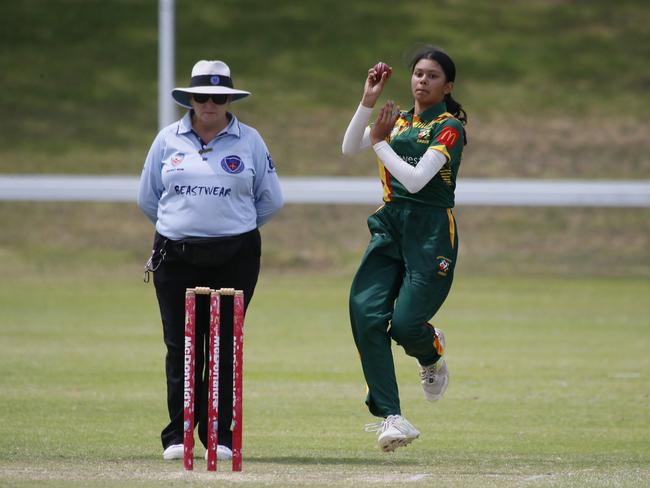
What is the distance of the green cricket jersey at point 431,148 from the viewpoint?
7.00 metres

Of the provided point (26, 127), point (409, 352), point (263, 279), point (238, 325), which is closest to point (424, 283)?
point (409, 352)

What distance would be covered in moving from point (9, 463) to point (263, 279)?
1373 centimetres

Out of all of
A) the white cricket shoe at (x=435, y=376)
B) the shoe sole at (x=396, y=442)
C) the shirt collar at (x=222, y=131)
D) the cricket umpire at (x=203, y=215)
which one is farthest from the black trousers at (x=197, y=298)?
the white cricket shoe at (x=435, y=376)

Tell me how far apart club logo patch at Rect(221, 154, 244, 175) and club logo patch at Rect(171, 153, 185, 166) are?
23cm

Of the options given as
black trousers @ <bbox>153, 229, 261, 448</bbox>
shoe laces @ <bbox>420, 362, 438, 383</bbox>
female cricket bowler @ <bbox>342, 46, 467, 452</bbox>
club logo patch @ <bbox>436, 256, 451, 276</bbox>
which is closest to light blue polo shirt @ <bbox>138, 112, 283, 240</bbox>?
black trousers @ <bbox>153, 229, 261, 448</bbox>

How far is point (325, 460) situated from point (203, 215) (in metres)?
1.51

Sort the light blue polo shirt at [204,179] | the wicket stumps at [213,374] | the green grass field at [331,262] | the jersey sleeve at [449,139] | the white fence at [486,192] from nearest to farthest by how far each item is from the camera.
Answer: the wicket stumps at [213,374] → the jersey sleeve at [449,139] → the light blue polo shirt at [204,179] → the green grass field at [331,262] → the white fence at [486,192]

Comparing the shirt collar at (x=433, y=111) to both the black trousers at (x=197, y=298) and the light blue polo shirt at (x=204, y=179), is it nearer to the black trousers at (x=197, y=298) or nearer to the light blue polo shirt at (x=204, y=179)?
the light blue polo shirt at (x=204, y=179)

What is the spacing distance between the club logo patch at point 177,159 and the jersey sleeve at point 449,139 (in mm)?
1372

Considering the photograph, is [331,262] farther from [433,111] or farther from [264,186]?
[433,111]

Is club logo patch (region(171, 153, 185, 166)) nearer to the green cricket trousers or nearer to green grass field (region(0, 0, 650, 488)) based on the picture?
the green cricket trousers

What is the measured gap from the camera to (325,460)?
736 centimetres

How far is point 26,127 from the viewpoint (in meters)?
29.4

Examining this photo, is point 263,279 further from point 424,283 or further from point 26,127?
point 424,283
